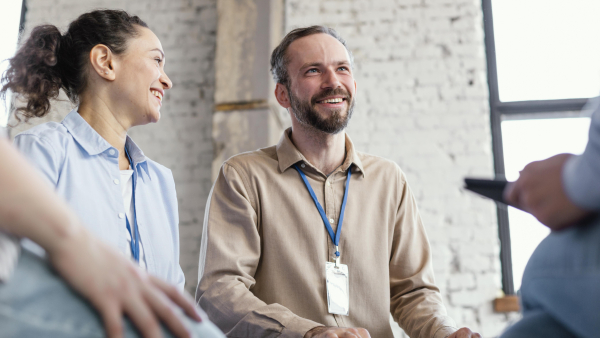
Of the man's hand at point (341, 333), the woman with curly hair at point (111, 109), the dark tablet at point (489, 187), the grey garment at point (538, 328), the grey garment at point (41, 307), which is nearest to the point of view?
the grey garment at point (41, 307)

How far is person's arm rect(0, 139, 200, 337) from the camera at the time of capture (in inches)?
15.9

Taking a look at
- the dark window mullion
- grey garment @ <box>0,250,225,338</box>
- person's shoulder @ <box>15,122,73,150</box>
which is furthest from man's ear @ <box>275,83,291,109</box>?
the dark window mullion

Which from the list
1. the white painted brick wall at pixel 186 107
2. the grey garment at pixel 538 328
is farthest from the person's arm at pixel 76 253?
the white painted brick wall at pixel 186 107

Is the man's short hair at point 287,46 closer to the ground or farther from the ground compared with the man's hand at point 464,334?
farther from the ground

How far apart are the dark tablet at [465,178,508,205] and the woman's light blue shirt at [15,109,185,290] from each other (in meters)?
0.91

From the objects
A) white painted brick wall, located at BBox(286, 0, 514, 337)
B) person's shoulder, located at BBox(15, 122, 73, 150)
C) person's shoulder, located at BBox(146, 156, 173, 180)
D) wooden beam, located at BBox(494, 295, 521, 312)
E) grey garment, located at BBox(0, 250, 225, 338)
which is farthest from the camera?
white painted brick wall, located at BBox(286, 0, 514, 337)

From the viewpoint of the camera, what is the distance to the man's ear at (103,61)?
152 centimetres

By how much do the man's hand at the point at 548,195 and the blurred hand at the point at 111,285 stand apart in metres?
0.38

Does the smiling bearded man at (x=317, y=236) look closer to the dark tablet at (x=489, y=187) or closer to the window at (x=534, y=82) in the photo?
the dark tablet at (x=489, y=187)

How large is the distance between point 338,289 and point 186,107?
9.13ft

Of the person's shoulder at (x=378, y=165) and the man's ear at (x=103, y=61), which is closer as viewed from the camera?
the man's ear at (x=103, y=61)

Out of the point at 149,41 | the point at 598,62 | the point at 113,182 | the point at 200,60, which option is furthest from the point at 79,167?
the point at 598,62

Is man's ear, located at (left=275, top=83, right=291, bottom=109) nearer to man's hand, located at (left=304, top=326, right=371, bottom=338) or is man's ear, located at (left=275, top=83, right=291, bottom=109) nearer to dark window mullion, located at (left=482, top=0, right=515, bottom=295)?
man's hand, located at (left=304, top=326, right=371, bottom=338)

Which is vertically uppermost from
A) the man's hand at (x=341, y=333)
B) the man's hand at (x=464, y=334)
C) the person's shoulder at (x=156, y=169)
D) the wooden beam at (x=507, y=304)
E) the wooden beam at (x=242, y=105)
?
the wooden beam at (x=242, y=105)
